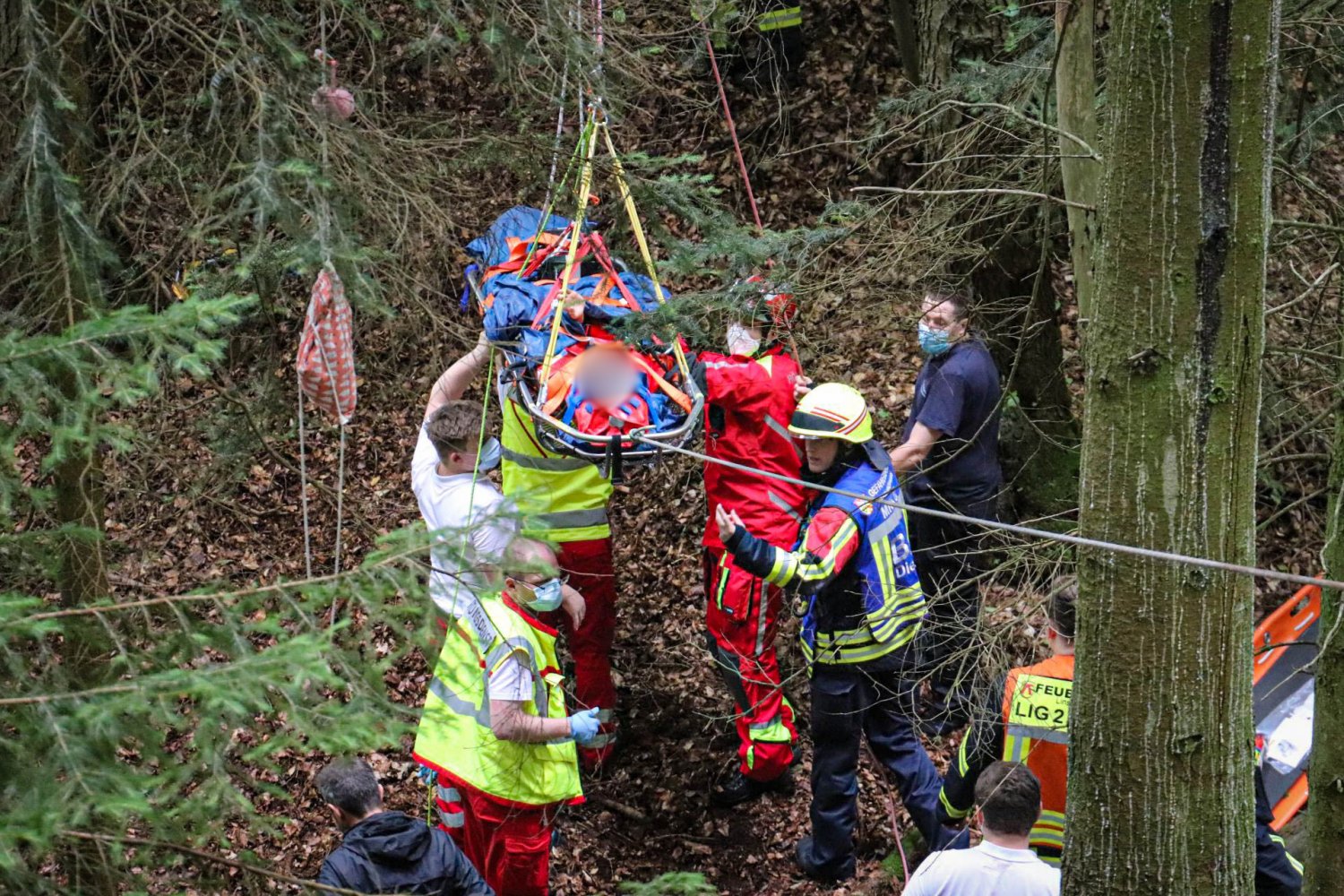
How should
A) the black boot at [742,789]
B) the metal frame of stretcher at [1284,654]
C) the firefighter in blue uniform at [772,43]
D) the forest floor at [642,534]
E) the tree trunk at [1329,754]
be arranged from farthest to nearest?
the firefighter in blue uniform at [772,43] → the metal frame of stretcher at [1284,654] → the black boot at [742,789] → the forest floor at [642,534] → the tree trunk at [1329,754]

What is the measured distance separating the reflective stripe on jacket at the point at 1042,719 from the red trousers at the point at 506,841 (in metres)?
1.74

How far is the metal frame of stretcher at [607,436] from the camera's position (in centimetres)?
489

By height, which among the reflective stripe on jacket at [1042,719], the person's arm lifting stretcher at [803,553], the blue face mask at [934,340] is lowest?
the reflective stripe on jacket at [1042,719]

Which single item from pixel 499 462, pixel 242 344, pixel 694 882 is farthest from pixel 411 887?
pixel 242 344

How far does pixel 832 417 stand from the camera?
522cm

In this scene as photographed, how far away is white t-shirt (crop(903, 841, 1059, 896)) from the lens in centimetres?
359

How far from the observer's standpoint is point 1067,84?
473 cm

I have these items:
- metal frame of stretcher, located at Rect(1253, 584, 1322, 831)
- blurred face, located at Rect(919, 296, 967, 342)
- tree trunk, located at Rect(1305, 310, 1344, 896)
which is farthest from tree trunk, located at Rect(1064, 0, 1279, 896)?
metal frame of stretcher, located at Rect(1253, 584, 1322, 831)

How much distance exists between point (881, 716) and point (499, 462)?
7.29 feet

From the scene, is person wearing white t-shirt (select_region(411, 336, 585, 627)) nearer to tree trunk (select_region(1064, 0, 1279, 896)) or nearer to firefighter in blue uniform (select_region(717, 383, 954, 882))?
firefighter in blue uniform (select_region(717, 383, 954, 882))

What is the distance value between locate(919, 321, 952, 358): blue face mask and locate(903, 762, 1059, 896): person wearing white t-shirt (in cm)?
269

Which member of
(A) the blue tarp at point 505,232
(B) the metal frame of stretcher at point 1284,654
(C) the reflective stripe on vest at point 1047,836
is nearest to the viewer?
(C) the reflective stripe on vest at point 1047,836

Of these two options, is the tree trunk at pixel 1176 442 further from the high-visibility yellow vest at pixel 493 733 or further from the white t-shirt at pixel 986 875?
the high-visibility yellow vest at pixel 493 733

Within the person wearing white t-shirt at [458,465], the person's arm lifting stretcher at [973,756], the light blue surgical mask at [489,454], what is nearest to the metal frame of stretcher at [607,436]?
the person wearing white t-shirt at [458,465]
